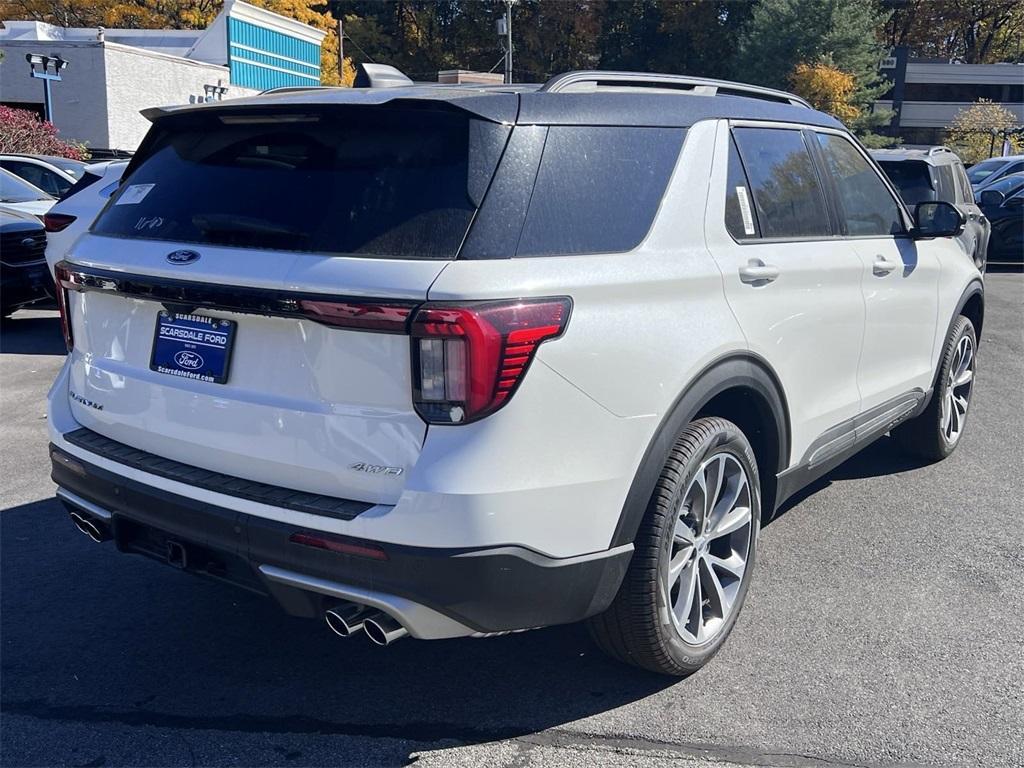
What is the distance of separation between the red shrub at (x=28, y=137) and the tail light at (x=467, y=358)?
77.9ft

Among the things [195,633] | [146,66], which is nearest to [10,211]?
[195,633]

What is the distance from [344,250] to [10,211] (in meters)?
8.52

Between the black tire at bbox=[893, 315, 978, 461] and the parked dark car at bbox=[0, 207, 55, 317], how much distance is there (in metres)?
7.61

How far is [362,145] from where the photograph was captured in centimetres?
279

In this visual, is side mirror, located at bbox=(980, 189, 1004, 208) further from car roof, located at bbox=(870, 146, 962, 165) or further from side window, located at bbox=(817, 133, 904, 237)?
side window, located at bbox=(817, 133, 904, 237)

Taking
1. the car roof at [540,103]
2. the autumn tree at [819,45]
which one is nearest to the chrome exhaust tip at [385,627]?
the car roof at [540,103]

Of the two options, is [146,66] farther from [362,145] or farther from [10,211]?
[362,145]

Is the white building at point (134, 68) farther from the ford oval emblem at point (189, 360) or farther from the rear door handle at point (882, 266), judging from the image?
the ford oval emblem at point (189, 360)

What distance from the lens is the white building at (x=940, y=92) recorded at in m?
64.0

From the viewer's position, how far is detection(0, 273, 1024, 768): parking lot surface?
297 centimetres

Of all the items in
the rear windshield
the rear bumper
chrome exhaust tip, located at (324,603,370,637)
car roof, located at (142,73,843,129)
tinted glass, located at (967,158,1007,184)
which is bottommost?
tinted glass, located at (967,158,1007,184)

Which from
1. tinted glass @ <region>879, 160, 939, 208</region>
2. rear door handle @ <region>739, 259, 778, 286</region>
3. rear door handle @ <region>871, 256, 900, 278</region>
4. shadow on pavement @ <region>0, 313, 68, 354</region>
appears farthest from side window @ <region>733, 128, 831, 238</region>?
shadow on pavement @ <region>0, 313, 68, 354</region>

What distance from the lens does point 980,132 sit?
5038cm

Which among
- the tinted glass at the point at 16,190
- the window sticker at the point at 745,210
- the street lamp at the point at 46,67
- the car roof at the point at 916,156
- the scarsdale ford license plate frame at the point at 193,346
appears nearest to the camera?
the scarsdale ford license plate frame at the point at 193,346
